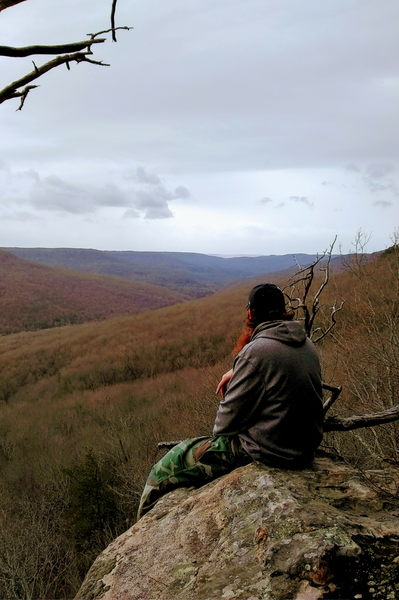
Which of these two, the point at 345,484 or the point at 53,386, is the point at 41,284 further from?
the point at 345,484

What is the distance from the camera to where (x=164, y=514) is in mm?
2951

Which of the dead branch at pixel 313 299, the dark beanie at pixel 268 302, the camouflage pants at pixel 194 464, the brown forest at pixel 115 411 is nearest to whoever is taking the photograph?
the dark beanie at pixel 268 302

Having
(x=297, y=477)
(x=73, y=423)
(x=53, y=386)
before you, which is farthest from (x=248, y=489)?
(x=53, y=386)

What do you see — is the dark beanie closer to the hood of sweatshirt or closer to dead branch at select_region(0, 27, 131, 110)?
the hood of sweatshirt

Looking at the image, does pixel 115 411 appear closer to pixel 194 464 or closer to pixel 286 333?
pixel 194 464

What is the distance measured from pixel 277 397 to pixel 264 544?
2.83 feet

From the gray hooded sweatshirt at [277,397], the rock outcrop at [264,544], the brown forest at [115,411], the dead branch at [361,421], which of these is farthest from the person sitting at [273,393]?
the brown forest at [115,411]

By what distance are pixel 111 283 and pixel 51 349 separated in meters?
83.2

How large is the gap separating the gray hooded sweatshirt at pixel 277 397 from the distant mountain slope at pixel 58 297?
254ft

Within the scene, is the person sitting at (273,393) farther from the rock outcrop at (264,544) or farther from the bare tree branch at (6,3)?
the bare tree branch at (6,3)

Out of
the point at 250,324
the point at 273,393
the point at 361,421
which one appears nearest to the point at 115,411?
the point at 361,421

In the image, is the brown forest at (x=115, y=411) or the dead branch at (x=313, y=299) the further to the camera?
the brown forest at (x=115, y=411)

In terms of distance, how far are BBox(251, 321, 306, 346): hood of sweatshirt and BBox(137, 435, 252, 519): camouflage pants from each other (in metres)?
0.95

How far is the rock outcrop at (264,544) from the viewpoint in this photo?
1.71 m
